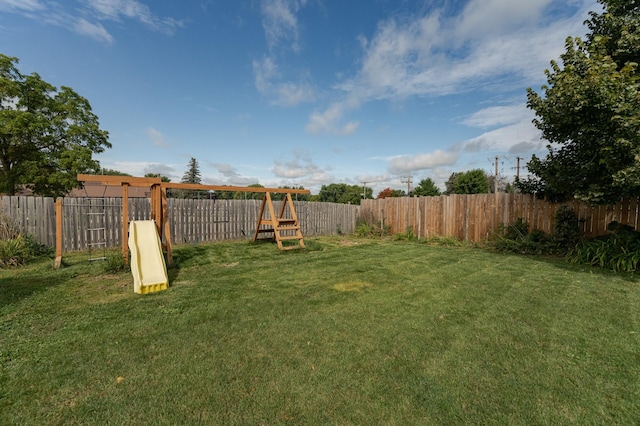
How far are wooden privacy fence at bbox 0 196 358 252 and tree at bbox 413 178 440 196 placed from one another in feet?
98.6

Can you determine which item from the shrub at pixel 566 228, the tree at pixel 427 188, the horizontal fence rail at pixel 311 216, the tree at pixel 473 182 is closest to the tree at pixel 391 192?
the tree at pixel 427 188

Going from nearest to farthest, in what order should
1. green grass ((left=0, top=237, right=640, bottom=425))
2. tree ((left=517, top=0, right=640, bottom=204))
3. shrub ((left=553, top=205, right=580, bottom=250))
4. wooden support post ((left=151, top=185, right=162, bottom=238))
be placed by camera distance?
green grass ((left=0, top=237, right=640, bottom=425)), tree ((left=517, top=0, right=640, bottom=204)), wooden support post ((left=151, top=185, right=162, bottom=238)), shrub ((left=553, top=205, right=580, bottom=250))

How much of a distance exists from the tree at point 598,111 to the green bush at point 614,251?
104 centimetres

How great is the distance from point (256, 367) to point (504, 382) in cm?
188

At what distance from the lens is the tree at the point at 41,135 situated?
40.5 feet

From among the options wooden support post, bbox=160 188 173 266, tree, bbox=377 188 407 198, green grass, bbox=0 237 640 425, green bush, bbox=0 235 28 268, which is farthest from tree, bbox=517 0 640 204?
tree, bbox=377 188 407 198

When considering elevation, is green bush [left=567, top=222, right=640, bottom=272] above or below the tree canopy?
below

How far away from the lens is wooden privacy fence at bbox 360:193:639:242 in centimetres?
715

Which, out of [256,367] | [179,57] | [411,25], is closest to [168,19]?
[179,57]

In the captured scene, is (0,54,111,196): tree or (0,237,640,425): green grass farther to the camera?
(0,54,111,196): tree

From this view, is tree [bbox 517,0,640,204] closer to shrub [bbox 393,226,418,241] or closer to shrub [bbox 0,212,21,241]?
shrub [bbox 393,226,418,241]

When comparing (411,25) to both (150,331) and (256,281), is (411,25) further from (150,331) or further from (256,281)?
(150,331)

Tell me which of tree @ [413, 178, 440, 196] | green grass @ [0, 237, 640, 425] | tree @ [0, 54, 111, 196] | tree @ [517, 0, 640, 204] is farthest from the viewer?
tree @ [413, 178, 440, 196]

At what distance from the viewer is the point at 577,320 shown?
3148 millimetres
